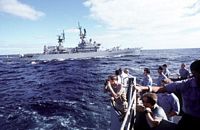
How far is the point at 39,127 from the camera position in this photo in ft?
43.9

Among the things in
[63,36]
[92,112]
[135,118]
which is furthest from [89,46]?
[135,118]

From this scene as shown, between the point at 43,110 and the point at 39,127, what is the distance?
3747mm

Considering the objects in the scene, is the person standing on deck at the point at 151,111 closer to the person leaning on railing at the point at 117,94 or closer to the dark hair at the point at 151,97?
the dark hair at the point at 151,97

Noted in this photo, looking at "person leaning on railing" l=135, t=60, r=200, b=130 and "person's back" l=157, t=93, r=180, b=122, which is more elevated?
"person leaning on railing" l=135, t=60, r=200, b=130

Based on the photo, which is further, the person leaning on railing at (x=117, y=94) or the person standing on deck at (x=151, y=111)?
the person leaning on railing at (x=117, y=94)

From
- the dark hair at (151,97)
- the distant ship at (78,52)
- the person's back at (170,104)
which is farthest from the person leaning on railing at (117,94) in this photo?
the distant ship at (78,52)

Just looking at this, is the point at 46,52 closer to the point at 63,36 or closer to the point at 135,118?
the point at 63,36

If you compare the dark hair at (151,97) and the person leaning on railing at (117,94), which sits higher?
the dark hair at (151,97)

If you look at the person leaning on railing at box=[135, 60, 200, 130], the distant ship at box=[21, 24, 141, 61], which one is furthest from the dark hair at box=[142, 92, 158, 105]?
the distant ship at box=[21, 24, 141, 61]

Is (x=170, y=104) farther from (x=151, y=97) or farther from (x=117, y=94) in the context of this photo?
(x=117, y=94)

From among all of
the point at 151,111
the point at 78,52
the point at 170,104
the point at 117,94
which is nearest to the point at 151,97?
the point at 151,111

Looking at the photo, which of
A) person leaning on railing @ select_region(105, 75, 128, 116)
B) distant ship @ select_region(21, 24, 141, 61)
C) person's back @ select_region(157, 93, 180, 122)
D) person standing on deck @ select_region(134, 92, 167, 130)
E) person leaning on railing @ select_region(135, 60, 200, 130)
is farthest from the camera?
distant ship @ select_region(21, 24, 141, 61)

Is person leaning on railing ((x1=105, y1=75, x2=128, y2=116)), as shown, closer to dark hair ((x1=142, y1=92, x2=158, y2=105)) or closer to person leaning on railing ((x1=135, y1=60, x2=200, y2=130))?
dark hair ((x1=142, y1=92, x2=158, y2=105))

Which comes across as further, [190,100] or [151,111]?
[151,111]
